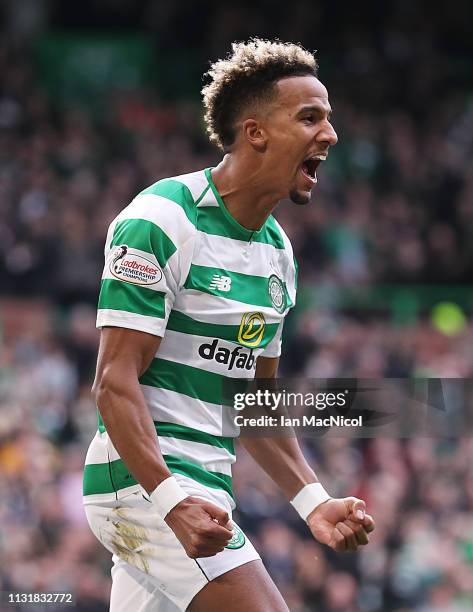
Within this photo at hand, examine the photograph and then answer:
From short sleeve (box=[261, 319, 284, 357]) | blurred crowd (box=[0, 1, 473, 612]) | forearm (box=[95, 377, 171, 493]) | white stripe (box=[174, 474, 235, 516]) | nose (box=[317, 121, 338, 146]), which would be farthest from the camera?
blurred crowd (box=[0, 1, 473, 612])

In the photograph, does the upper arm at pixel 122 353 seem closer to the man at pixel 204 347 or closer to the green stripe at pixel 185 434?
the man at pixel 204 347

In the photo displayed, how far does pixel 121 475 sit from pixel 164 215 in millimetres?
775

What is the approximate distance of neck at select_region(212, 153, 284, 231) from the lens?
12.2ft

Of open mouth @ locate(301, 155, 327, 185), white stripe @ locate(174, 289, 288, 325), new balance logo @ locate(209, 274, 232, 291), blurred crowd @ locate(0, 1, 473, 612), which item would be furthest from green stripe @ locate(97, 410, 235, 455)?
blurred crowd @ locate(0, 1, 473, 612)

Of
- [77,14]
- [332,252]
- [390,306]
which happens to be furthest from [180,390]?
[77,14]

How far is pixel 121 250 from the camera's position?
3.39 meters

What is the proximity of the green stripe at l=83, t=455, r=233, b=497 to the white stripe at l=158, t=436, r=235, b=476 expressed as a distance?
15 millimetres

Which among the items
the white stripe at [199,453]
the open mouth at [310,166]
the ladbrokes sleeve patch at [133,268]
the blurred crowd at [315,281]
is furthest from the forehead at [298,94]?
the blurred crowd at [315,281]

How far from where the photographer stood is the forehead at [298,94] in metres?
3.65

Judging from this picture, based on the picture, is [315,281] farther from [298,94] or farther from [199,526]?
[199,526]

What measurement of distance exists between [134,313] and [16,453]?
565cm

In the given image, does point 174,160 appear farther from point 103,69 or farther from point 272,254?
point 272,254

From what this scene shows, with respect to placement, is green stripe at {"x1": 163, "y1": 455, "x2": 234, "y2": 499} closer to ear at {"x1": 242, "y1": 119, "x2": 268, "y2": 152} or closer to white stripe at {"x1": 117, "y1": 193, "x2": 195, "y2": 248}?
white stripe at {"x1": 117, "y1": 193, "x2": 195, "y2": 248}

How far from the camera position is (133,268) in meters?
3.36
